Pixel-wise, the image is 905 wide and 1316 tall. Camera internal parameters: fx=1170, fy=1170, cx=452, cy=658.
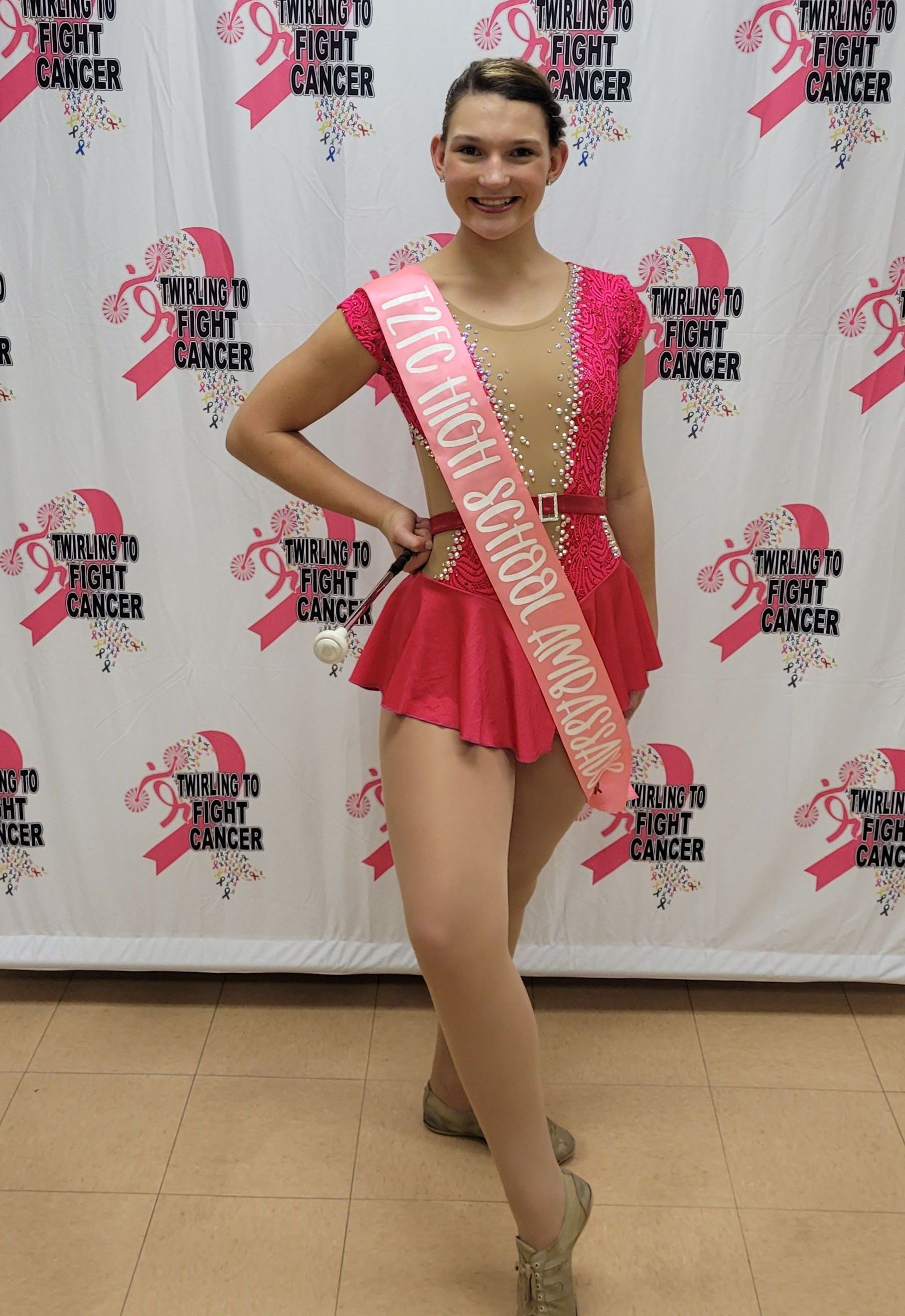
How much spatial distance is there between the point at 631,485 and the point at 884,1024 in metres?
1.34

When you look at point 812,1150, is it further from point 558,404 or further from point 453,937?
point 558,404

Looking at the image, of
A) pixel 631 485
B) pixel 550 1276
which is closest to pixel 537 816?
pixel 631 485

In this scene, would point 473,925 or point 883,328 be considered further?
point 883,328

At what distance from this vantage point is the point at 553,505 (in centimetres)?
162

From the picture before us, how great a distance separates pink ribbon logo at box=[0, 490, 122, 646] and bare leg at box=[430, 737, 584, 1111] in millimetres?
993

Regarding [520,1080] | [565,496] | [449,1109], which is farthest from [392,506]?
[449,1109]

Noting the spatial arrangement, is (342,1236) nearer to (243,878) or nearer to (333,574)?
(243,878)

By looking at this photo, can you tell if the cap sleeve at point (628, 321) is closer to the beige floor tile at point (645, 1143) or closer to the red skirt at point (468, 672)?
the red skirt at point (468, 672)

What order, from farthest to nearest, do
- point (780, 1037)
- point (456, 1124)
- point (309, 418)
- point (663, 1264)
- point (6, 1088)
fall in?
point (780, 1037) < point (6, 1088) < point (456, 1124) < point (663, 1264) < point (309, 418)

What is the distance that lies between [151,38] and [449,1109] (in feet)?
6.30

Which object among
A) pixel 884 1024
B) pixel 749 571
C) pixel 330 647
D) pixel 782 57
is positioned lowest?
pixel 884 1024

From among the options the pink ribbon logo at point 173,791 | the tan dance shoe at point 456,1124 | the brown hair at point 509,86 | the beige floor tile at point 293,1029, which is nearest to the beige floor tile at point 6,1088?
the beige floor tile at point 293,1029

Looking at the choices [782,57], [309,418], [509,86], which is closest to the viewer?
[509,86]

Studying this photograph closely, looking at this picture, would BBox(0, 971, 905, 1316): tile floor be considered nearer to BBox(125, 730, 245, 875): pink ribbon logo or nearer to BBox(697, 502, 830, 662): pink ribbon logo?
BBox(125, 730, 245, 875): pink ribbon logo
